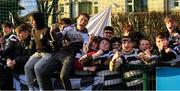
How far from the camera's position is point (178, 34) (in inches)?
331

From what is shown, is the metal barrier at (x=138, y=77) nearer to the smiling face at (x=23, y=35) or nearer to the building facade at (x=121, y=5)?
the smiling face at (x=23, y=35)

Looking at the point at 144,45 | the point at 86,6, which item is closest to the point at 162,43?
the point at 144,45

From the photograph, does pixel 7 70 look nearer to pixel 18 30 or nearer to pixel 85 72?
pixel 18 30

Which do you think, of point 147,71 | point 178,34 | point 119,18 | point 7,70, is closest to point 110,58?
point 147,71

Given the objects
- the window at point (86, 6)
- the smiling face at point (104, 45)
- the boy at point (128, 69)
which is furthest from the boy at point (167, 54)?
the window at point (86, 6)

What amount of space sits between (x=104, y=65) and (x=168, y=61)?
1007mm

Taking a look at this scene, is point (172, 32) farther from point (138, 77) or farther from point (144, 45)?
point (138, 77)

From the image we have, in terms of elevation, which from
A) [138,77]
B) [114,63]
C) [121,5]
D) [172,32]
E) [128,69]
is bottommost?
[121,5]

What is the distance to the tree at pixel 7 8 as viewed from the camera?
61.4ft

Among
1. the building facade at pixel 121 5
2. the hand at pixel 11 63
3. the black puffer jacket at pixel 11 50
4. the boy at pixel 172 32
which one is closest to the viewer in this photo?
the boy at pixel 172 32

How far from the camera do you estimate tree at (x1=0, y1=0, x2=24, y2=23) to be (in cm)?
1872

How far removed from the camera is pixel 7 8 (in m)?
19.4

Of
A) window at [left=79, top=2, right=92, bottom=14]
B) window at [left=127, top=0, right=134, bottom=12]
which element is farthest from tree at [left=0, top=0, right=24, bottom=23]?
window at [left=79, top=2, right=92, bottom=14]

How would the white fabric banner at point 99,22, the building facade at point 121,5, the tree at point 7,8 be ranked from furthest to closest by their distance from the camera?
the building facade at point 121,5 < the tree at point 7,8 < the white fabric banner at point 99,22
